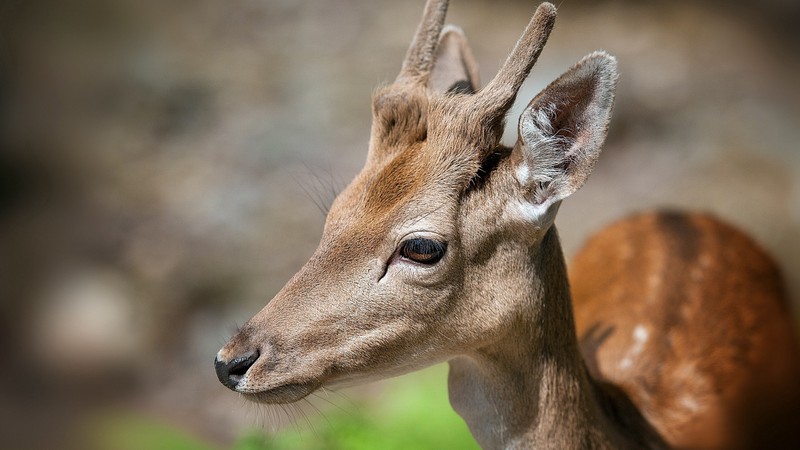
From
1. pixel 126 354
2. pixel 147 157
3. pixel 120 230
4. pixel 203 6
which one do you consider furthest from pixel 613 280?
pixel 203 6

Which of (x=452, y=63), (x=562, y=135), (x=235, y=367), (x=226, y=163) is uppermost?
(x=226, y=163)

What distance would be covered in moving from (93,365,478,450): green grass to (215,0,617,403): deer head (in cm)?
235

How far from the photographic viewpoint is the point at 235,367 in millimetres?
2600

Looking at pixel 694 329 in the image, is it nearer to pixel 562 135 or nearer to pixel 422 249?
pixel 562 135

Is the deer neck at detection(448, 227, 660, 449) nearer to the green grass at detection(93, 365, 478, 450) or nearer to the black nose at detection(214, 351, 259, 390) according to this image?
the black nose at detection(214, 351, 259, 390)

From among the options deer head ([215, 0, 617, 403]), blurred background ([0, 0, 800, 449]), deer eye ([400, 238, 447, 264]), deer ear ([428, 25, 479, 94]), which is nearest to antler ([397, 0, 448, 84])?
deer ear ([428, 25, 479, 94])

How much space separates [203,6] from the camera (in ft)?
34.1

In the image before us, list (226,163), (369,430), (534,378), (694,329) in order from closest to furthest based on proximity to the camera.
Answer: (534,378) → (694,329) → (369,430) → (226,163)

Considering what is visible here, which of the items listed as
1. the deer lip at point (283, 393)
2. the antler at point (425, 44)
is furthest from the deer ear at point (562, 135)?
the deer lip at point (283, 393)

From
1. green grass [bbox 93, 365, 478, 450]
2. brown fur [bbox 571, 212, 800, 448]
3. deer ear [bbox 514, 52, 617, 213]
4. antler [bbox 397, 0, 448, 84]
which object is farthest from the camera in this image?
green grass [bbox 93, 365, 478, 450]

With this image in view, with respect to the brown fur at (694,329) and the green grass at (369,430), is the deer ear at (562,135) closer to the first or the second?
the brown fur at (694,329)

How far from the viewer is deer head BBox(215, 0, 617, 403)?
2.61 m

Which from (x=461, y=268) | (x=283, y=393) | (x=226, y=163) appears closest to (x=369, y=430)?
(x=283, y=393)

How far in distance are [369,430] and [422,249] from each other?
2.87 metres
